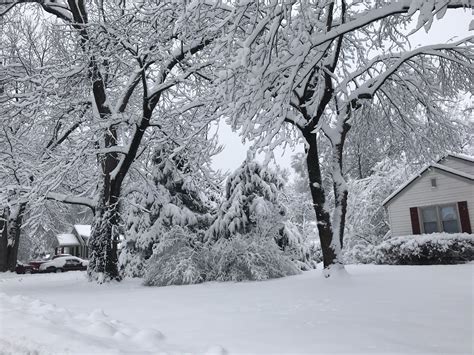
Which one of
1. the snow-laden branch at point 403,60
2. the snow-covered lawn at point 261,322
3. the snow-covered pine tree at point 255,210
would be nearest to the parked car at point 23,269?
the snow-covered pine tree at point 255,210

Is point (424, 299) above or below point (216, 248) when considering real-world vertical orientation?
below

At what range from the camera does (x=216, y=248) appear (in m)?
12.4

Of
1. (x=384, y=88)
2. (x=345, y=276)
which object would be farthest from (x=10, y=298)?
(x=384, y=88)

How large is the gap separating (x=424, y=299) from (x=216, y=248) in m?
6.77

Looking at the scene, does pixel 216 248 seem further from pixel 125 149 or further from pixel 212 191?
pixel 125 149

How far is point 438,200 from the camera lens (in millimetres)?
17859

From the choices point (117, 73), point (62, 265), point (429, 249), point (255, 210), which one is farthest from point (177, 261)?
point (62, 265)

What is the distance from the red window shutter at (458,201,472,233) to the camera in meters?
16.6

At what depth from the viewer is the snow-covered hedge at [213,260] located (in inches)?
468

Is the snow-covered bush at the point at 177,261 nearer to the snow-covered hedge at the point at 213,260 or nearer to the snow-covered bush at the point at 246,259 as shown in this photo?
the snow-covered hedge at the point at 213,260

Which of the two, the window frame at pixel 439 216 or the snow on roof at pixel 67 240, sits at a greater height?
the snow on roof at pixel 67 240

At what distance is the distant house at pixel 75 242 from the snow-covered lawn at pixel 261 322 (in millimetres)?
44243

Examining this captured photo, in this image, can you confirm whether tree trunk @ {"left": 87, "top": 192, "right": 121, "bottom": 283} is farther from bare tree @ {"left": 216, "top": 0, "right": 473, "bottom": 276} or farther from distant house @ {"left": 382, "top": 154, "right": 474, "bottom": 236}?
distant house @ {"left": 382, "top": 154, "right": 474, "bottom": 236}

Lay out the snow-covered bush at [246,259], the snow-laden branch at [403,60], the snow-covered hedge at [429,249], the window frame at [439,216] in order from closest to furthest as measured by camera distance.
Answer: the snow-laden branch at [403,60] → the snow-covered bush at [246,259] → the snow-covered hedge at [429,249] → the window frame at [439,216]
